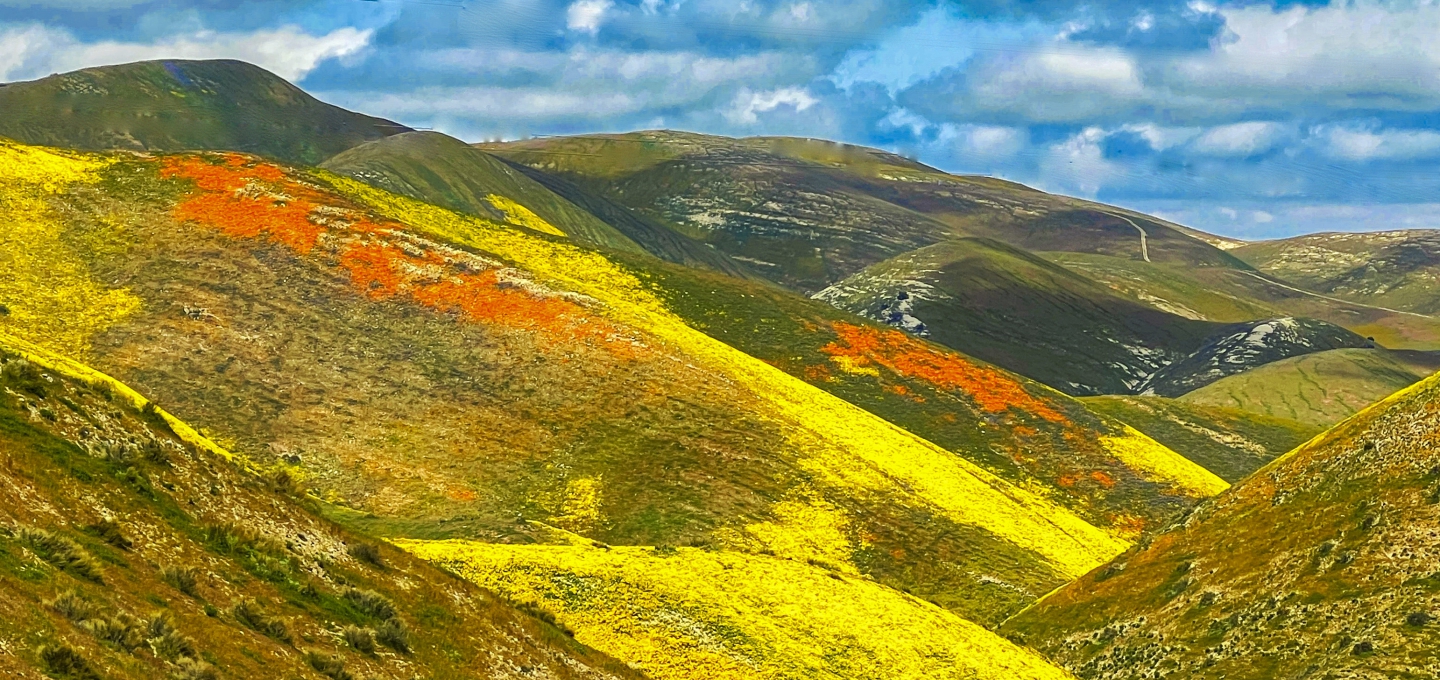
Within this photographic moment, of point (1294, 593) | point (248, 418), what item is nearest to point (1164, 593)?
point (1294, 593)

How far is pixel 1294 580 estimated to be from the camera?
44.1 metres

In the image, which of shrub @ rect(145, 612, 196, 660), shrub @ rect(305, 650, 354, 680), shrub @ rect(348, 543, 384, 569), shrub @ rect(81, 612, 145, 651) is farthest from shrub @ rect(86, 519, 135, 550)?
shrub @ rect(348, 543, 384, 569)

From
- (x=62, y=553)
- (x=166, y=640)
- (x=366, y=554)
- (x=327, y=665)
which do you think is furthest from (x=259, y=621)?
(x=366, y=554)

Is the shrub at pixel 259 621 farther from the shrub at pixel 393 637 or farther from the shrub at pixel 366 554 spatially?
the shrub at pixel 366 554

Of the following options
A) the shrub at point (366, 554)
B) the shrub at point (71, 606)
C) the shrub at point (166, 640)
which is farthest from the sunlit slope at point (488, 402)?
the shrub at point (71, 606)

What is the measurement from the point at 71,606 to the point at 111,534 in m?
4.26

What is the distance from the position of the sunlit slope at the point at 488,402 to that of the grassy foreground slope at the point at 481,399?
0.19 metres

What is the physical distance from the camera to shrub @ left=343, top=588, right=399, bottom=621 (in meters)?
25.8

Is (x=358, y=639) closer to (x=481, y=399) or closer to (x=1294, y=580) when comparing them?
(x=1294, y=580)

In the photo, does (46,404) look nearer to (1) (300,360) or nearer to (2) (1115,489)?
(1) (300,360)

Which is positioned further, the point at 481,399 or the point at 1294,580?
the point at 481,399

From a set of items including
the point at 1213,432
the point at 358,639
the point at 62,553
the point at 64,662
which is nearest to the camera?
the point at 64,662

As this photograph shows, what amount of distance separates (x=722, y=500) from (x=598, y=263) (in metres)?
48.2

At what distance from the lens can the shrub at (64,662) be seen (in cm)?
1590
